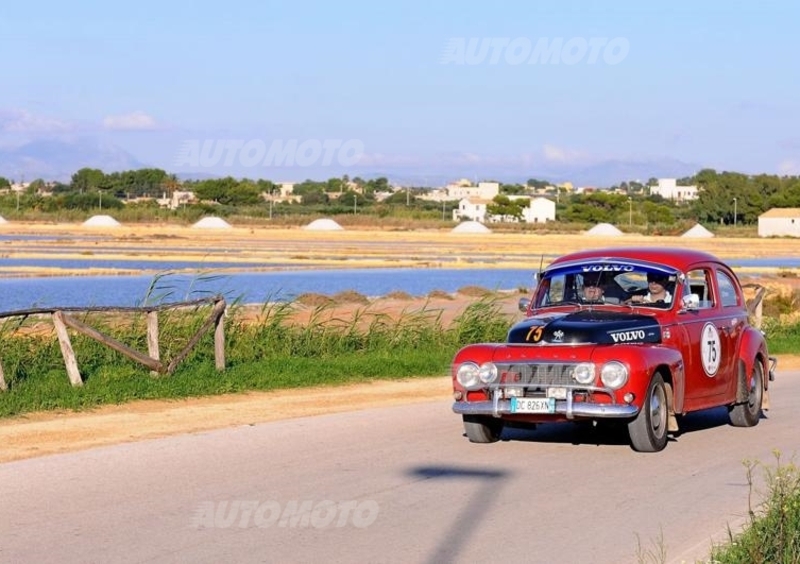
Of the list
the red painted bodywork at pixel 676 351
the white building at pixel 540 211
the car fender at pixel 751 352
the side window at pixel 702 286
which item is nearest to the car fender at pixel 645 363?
the red painted bodywork at pixel 676 351

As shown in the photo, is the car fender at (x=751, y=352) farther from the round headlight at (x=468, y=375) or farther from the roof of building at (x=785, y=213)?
the roof of building at (x=785, y=213)

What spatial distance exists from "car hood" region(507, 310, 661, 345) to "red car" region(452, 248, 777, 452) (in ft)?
0.04

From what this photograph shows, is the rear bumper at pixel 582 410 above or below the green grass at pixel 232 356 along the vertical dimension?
above

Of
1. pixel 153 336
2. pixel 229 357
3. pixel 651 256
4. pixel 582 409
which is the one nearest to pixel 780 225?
pixel 229 357

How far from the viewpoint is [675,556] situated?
8.73 metres

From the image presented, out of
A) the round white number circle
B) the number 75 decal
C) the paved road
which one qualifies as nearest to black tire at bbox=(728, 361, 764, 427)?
the paved road

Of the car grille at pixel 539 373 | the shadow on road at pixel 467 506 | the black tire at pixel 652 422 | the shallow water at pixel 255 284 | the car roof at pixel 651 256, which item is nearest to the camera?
the shadow on road at pixel 467 506

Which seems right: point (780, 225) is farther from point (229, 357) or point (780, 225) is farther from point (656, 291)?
point (656, 291)

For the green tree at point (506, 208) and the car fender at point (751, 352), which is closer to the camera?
the car fender at point (751, 352)

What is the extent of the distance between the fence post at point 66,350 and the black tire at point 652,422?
7130 mm

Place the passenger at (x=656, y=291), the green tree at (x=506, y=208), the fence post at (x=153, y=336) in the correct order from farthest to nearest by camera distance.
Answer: the green tree at (x=506, y=208), the fence post at (x=153, y=336), the passenger at (x=656, y=291)

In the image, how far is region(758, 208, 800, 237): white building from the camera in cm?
14375

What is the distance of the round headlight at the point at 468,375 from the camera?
42.2ft

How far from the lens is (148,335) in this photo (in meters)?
17.9
